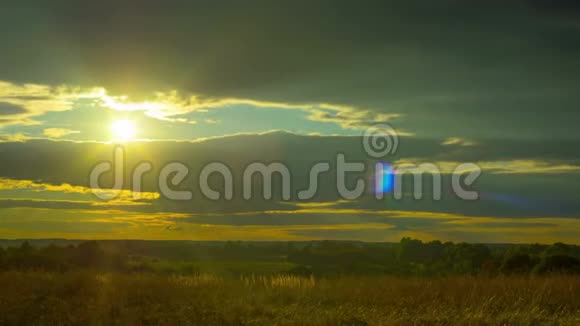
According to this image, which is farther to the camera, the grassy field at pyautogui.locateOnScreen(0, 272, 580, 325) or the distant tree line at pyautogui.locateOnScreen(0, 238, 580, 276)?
the distant tree line at pyautogui.locateOnScreen(0, 238, 580, 276)

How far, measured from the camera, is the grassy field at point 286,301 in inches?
626

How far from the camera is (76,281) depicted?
23859 mm

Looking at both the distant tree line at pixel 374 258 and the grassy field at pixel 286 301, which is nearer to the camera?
the grassy field at pixel 286 301

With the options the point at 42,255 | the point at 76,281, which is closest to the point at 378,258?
the point at 42,255

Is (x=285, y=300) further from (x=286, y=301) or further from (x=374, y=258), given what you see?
(x=374, y=258)

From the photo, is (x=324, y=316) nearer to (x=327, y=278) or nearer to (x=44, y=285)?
(x=327, y=278)

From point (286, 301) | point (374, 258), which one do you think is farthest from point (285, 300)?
point (374, 258)

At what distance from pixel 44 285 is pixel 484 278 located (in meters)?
14.7

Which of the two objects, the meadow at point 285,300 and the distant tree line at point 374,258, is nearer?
the meadow at point 285,300

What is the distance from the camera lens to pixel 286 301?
1972 centimetres

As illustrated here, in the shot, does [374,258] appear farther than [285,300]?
Yes

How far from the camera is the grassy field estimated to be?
1590 cm

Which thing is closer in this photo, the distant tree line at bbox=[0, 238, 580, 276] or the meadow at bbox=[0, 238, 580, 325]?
the meadow at bbox=[0, 238, 580, 325]

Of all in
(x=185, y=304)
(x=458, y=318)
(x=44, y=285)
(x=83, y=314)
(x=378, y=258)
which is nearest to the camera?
(x=458, y=318)
